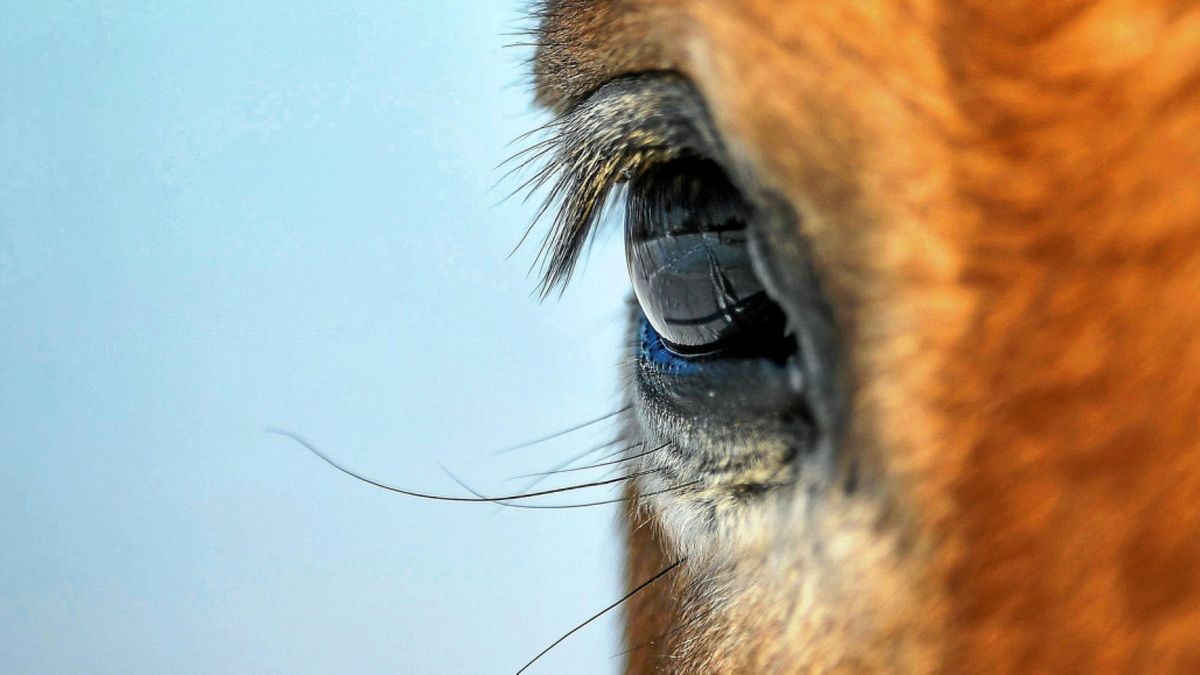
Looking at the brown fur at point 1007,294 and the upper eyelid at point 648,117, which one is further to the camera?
the upper eyelid at point 648,117

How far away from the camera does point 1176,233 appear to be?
0.24 metres

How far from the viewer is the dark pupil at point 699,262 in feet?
1.23

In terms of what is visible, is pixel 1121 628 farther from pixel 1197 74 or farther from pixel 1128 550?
pixel 1197 74

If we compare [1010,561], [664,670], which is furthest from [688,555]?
[1010,561]

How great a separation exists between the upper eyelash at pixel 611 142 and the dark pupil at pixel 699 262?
11 millimetres

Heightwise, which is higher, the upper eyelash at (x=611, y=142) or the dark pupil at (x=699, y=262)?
the upper eyelash at (x=611, y=142)

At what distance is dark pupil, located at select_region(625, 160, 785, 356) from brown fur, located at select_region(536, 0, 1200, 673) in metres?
0.07

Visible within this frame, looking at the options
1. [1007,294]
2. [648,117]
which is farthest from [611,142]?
[1007,294]

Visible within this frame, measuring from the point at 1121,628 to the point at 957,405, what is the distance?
0.06 m

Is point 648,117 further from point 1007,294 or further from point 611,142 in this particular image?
point 1007,294

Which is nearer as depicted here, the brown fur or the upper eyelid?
the brown fur

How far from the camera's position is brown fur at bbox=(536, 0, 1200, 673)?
0.24 m

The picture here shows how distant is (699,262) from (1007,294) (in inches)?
5.9

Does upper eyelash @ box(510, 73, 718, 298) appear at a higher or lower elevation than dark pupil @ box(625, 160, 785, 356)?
higher
